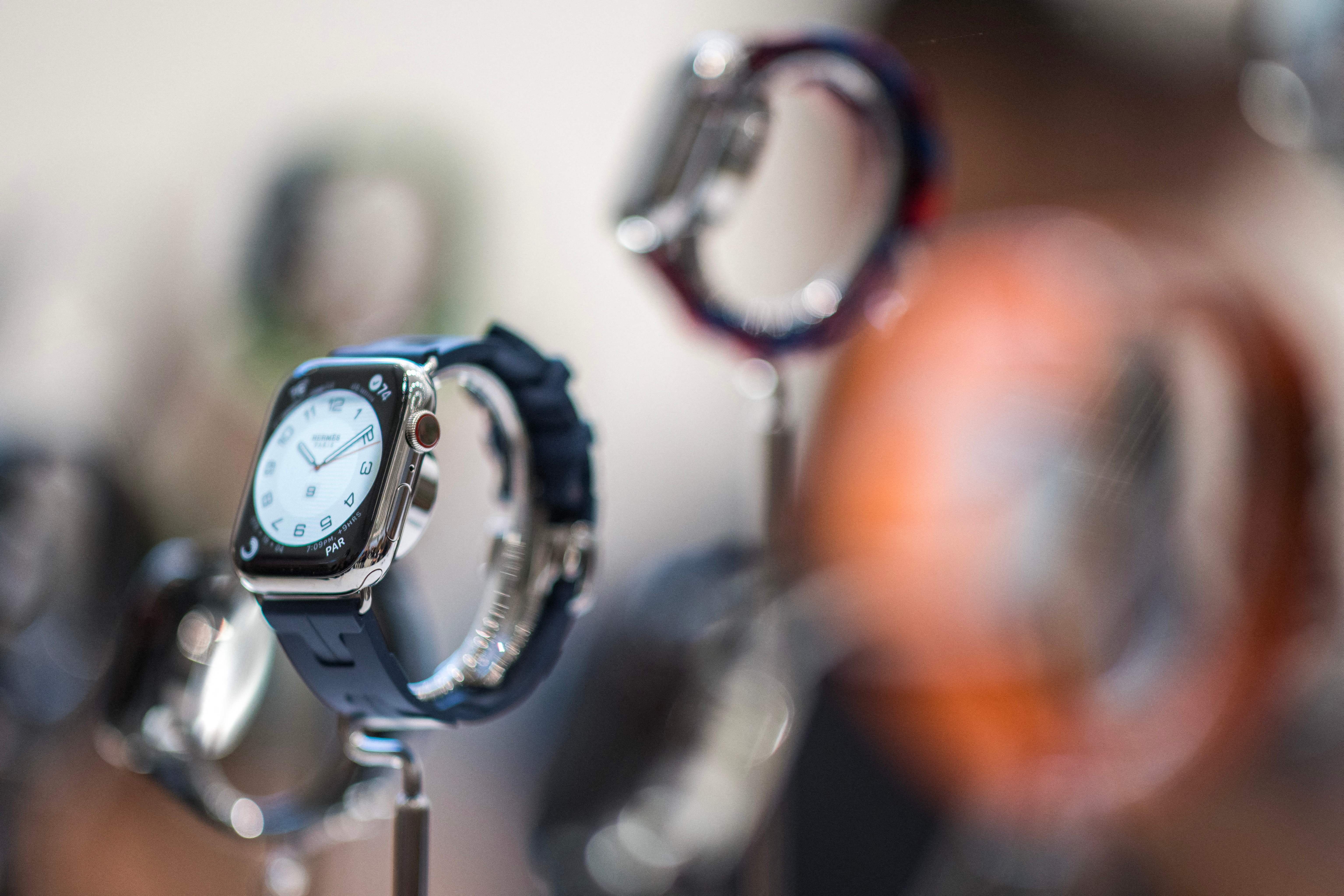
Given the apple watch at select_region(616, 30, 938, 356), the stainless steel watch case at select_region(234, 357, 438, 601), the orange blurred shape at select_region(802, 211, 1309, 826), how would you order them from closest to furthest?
1. the stainless steel watch case at select_region(234, 357, 438, 601)
2. the apple watch at select_region(616, 30, 938, 356)
3. the orange blurred shape at select_region(802, 211, 1309, 826)

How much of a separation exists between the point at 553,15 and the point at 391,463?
1054mm

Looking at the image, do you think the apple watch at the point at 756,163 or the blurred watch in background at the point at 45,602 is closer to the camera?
the apple watch at the point at 756,163

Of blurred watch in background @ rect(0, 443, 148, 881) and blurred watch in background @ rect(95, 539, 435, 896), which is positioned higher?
blurred watch in background @ rect(95, 539, 435, 896)

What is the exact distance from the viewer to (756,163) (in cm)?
76

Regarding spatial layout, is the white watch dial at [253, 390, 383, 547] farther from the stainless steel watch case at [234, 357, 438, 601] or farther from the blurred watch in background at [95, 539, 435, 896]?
the blurred watch in background at [95, 539, 435, 896]

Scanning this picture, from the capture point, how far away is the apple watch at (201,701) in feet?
2.49


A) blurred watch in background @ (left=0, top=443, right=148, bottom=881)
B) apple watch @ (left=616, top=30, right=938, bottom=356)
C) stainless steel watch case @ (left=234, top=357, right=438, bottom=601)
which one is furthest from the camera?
blurred watch in background @ (left=0, top=443, right=148, bottom=881)

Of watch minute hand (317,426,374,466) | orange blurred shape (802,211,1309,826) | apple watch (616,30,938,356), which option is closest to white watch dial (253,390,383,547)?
watch minute hand (317,426,374,466)

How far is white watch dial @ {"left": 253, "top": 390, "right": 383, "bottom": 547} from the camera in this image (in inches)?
21.0

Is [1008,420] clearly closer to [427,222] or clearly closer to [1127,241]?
[1127,241]

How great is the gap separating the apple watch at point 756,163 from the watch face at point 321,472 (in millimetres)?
247

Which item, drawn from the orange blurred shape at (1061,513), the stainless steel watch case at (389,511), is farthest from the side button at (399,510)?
the orange blurred shape at (1061,513)

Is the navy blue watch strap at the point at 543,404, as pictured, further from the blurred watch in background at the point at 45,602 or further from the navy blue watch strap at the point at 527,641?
the blurred watch in background at the point at 45,602

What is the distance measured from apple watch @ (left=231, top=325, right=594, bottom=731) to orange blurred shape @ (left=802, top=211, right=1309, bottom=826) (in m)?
0.32
